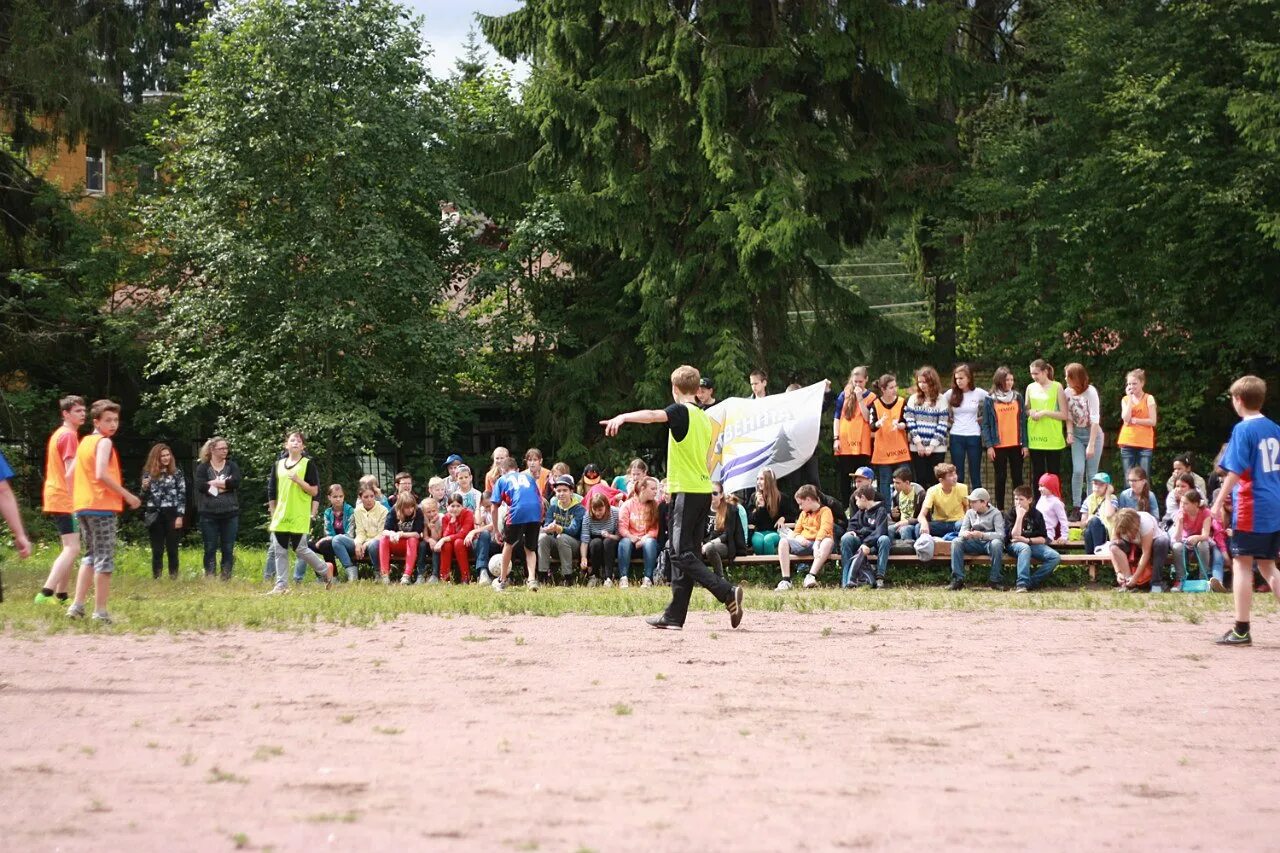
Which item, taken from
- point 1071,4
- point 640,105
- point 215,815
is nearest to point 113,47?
point 640,105

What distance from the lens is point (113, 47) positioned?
A: 3222cm

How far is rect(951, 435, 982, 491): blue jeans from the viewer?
1947 cm

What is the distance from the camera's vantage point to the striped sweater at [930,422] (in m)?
19.4

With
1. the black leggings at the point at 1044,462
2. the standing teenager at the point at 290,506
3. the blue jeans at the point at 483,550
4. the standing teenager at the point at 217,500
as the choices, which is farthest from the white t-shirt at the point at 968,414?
the standing teenager at the point at 217,500

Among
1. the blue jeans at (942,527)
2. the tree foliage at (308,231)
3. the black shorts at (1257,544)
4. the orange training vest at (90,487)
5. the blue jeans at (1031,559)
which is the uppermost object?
the tree foliage at (308,231)

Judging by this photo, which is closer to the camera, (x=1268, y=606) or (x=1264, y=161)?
(x=1268, y=606)

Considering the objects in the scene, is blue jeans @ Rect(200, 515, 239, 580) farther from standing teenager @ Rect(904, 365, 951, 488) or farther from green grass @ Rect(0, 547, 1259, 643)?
standing teenager @ Rect(904, 365, 951, 488)

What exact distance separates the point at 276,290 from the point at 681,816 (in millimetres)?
23890

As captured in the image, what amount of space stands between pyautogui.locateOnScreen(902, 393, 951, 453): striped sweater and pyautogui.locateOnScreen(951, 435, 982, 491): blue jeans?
0.18 meters

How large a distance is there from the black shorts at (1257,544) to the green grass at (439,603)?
6.05 ft

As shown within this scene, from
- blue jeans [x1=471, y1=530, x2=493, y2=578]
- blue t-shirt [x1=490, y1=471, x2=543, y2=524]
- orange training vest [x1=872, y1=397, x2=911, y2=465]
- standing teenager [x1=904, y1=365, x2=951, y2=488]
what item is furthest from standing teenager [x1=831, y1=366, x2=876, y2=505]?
blue jeans [x1=471, y1=530, x2=493, y2=578]

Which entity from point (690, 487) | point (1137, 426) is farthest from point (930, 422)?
point (690, 487)

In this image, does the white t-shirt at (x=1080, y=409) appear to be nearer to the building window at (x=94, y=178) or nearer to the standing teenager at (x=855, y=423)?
the standing teenager at (x=855, y=423)

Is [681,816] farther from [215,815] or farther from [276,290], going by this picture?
[276,290]
